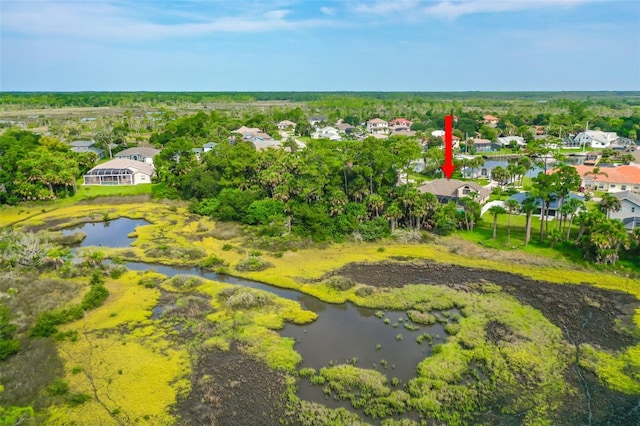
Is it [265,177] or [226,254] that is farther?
[265,177]

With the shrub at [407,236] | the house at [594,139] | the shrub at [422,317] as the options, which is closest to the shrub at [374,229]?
the shrub at [407,236]

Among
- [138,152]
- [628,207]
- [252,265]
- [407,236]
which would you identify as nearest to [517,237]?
[407,236]

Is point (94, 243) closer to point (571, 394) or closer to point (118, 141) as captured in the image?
point (571, 394)

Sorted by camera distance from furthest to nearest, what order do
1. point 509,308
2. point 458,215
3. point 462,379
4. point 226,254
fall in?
point 458,215
point 226,254
point 509,308
point 462,379

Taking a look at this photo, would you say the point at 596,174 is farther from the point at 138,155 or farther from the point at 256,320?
the point at 138,155

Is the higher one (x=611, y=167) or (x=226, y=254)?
(x=611, y=167)

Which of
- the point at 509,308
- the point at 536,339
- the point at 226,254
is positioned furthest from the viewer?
the point at 226,254

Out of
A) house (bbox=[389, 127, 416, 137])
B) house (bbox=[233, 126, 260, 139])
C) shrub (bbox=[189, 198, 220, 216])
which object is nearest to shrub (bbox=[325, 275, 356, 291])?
shrub (bbox=[189, 198, 220, 216])

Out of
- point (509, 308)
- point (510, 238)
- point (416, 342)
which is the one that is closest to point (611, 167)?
point (510, 238)

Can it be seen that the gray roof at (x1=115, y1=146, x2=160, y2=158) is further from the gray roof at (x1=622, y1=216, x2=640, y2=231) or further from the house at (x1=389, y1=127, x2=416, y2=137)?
the gray roof at (x1=622, y1=216, x2=640, y2=231)
